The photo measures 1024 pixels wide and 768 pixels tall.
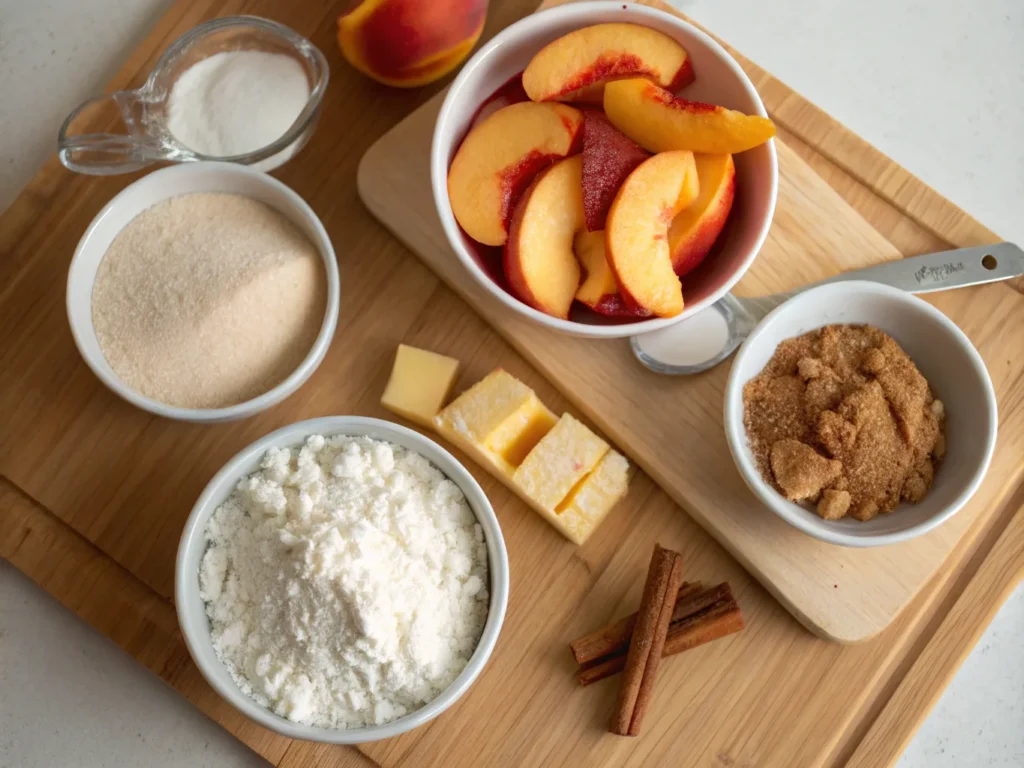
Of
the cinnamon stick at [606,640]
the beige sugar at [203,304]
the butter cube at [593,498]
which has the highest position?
the beige sugar at [203,304]

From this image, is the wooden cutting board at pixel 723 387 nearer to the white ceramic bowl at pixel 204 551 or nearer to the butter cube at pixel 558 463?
the butter cube at pixel 558 463

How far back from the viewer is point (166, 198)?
1.06m

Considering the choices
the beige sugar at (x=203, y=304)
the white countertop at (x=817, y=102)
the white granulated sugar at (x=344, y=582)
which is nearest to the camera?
the white granulated sugar at (x=344, y=582)

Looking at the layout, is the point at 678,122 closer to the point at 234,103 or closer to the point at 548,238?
the point at 548,238

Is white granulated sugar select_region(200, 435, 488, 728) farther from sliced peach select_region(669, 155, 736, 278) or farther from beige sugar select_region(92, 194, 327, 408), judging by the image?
sliced peach select_region(669, 155, 736, 278)

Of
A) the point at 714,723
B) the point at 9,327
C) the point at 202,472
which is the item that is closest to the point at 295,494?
the point at 202,472

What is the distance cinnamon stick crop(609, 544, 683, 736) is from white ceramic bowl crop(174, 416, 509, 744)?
178 millimetres

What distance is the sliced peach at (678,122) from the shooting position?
0.92 m

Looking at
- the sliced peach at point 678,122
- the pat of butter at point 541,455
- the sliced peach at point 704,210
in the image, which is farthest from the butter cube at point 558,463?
the sliced peach at point 678,122

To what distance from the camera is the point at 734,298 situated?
3.56 feet

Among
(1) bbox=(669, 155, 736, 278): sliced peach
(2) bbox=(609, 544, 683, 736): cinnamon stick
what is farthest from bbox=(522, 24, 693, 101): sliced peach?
(2) bbox=(609, 544, 683, 736): cinnamon stick

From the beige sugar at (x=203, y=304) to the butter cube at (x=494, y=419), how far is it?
20 centimetres

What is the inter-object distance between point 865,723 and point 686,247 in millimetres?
642

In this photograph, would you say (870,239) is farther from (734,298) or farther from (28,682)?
(28,682)
